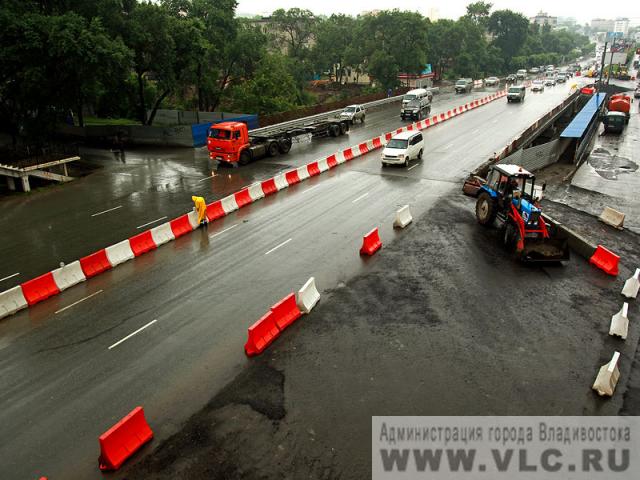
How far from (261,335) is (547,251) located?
977 cm

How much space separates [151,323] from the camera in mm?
12383

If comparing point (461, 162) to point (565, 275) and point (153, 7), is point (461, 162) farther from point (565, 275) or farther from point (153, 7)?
point (153, 7)

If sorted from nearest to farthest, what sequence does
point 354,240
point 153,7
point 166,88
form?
point 354,240 → point 153,7 → point 166,88

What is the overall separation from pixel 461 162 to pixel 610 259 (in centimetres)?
1494

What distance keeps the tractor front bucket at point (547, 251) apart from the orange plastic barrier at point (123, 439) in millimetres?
12274

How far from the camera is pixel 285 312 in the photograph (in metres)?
12.3

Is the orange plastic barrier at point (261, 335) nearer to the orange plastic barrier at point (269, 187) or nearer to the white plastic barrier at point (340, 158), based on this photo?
the orange plastic barrier at point (269, 187)

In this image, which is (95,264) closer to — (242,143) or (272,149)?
(242,143)

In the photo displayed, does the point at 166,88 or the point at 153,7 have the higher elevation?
the point at 153,7

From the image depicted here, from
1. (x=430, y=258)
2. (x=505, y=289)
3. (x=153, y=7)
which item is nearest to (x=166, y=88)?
(x=153, y=7)

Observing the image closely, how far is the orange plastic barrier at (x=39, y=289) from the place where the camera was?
13562mm

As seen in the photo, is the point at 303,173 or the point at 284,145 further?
the point at 284,145

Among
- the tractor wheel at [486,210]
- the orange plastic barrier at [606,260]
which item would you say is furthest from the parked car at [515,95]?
the orange plastic barrier at [606,260]

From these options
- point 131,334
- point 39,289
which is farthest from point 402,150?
point 39,289
